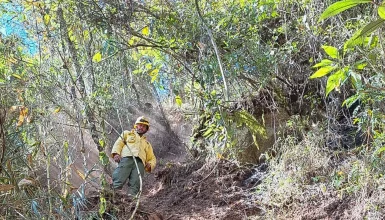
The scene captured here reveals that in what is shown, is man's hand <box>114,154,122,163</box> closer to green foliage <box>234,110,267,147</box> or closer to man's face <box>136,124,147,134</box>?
man's face <box>136,124,147,134</box>

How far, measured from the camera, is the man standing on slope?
4.67m

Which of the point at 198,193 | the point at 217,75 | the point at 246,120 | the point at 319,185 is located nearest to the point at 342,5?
the point at 217,75

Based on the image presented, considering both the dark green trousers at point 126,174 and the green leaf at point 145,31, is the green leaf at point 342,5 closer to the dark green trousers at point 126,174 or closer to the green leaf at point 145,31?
the green leaf at point 145,31

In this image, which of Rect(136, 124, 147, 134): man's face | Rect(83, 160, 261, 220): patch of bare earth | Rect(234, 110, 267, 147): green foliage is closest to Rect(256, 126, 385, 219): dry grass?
Rect(83, 160, 261, 220): patch of bare earth

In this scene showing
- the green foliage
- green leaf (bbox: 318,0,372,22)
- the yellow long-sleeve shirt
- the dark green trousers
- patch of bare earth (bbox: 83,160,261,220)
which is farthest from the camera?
the yellow long-sleeve shirt

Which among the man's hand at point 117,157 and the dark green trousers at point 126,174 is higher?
the man's hand at point 117,157

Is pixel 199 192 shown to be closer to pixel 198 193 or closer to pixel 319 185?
pixel 198 193

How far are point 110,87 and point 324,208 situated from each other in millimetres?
2560

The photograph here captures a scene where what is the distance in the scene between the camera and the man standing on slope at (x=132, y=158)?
184 inches

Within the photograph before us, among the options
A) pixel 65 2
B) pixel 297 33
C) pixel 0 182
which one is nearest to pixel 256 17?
pixel 297 33

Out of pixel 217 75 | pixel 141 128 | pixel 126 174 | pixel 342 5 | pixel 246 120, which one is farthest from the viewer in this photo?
pixel 141 128

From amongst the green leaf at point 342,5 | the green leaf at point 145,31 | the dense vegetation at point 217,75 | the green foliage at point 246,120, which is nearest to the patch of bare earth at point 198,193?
the dense vegetation at point 217,75

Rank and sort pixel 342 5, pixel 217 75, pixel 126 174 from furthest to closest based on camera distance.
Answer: pixel 126 174
pixel 217 75
pixel 342 5

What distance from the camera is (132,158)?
4.73m
